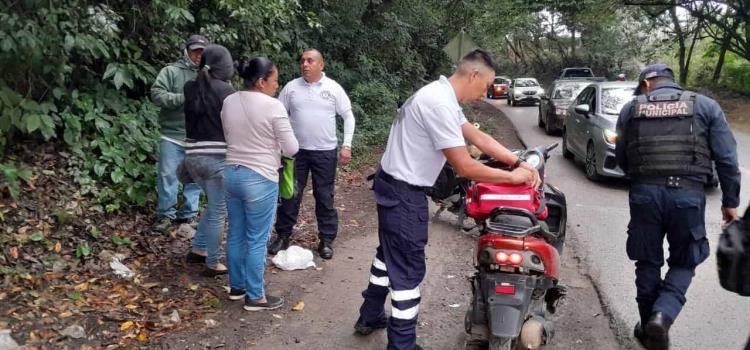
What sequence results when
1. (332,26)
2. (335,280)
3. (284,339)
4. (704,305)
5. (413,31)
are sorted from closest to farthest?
1. (284,339)
2. (704,305)
3. (335,280)
4. (332,26)
5. (413,31)

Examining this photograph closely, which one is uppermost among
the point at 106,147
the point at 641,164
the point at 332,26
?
the point at 332,26

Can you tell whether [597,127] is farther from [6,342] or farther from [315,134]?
[6,342]

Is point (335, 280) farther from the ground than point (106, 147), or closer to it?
closer to it

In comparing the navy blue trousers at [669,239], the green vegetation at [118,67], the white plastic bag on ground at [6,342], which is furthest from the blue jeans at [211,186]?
the navy blue trousers at [669,239]

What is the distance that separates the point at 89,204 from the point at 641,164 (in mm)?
4528

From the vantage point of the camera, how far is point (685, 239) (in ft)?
12.8

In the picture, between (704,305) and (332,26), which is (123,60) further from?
(332,26)

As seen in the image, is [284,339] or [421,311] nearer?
[284,339]

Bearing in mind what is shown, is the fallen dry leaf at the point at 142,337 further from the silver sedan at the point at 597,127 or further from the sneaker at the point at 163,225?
the silver sedan at the point at 597,127

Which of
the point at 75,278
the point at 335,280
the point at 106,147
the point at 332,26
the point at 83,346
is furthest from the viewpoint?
the point at 332,26

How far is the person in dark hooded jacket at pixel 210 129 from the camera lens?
4.71 meters

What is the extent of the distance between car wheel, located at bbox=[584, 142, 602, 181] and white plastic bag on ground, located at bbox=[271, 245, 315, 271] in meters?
5.86

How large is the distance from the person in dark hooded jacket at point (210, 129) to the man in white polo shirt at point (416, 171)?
65.0 inches

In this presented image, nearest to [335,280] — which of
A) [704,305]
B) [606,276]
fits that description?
[606,276]
